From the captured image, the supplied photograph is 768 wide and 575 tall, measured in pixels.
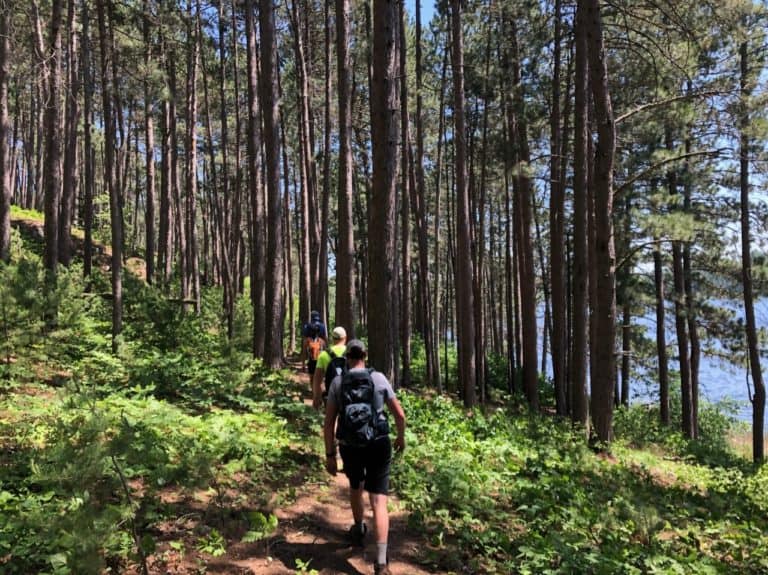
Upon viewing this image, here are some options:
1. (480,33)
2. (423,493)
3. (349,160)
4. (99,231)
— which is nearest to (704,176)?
(480,33)

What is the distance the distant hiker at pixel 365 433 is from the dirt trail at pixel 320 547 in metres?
0.40

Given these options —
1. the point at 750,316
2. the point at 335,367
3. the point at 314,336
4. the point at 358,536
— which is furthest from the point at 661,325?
the point at 358,536

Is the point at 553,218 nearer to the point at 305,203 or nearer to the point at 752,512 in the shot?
the point at 305,203

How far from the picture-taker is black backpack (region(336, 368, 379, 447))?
410 centimetres

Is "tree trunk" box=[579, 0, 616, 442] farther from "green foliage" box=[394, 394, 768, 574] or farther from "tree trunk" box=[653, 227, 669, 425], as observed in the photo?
"tree trunk" box=[653, 227, 669, 425]

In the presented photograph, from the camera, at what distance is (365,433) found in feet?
13.4

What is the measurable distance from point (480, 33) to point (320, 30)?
6012 mm

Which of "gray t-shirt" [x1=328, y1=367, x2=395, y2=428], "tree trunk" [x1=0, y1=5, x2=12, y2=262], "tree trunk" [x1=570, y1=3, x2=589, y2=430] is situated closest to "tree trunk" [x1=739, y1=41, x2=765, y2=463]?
"tree trunk" [x1=570, y1=3, x2=589, y2=430]

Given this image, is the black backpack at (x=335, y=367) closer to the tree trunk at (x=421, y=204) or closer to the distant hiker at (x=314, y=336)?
the distant hiker at (x=314, y=336)

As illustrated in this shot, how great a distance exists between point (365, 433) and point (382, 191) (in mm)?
3953

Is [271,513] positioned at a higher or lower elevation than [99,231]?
lower

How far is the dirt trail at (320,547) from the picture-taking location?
4.09 m

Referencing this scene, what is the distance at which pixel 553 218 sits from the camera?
14.3 metres

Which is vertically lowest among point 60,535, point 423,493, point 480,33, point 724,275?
point 423,493
